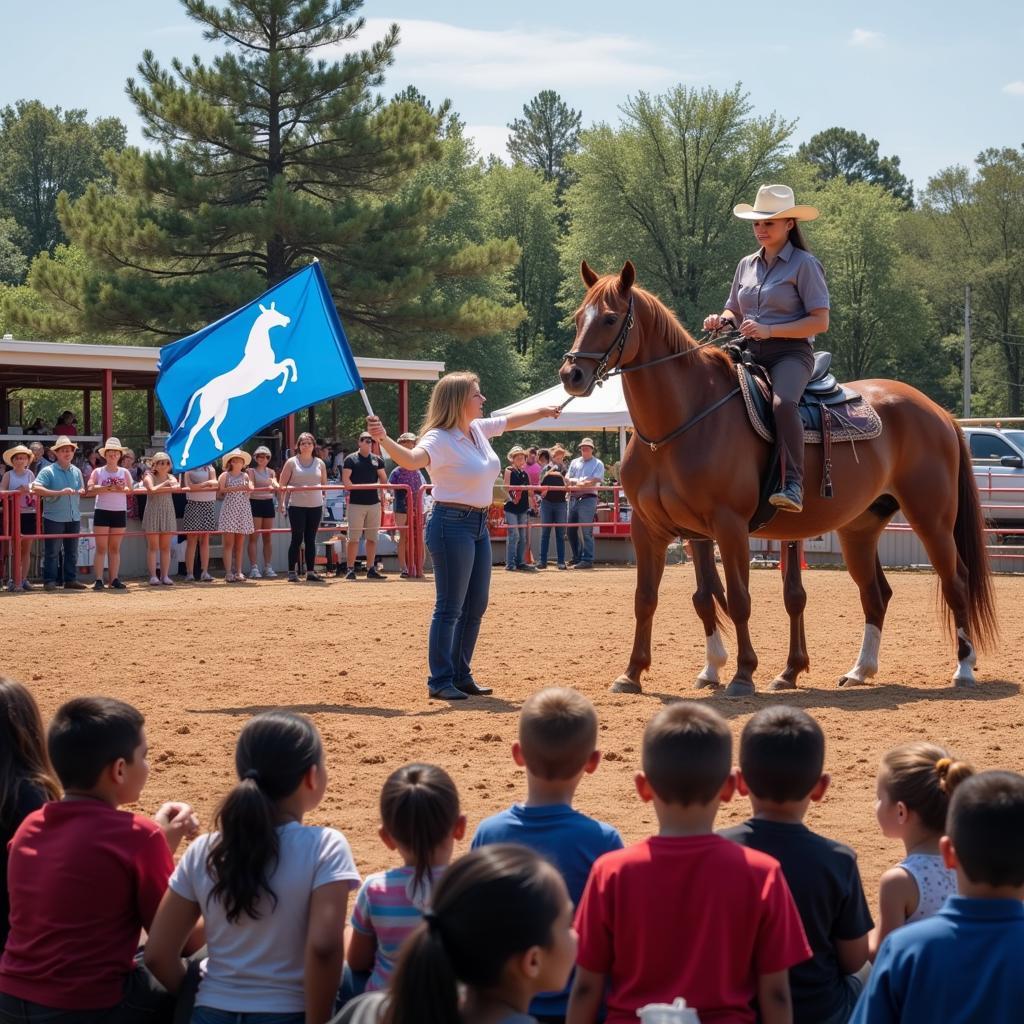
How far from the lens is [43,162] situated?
8319cm

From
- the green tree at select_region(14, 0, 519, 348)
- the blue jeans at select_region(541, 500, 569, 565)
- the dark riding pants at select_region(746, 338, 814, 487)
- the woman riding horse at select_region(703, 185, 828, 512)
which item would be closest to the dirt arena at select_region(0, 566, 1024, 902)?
the dark riding pants at select_region(746, 338, 814, 487)

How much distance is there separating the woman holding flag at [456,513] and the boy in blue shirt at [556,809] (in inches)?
217

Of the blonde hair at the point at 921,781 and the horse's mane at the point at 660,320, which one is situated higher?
the horse's mane at the point at 660,320

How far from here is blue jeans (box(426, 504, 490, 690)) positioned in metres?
9.30

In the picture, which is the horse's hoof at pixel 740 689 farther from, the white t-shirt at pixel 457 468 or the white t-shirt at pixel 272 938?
the white t-shirt at pixel 272 938

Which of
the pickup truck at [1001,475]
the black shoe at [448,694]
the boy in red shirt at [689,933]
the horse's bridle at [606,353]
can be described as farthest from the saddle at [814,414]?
the pickup truck at [1001,475]

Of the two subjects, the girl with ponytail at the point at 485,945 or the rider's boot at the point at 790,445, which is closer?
the girl with ponytail at the point at 485,945

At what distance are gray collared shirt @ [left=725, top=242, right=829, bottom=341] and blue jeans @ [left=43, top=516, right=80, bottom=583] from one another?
453 inches

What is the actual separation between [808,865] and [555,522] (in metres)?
19.5

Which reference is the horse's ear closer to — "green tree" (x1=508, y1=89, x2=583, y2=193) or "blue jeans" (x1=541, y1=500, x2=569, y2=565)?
"blue jeans" (x1=541, y1=500, x2=569, y2=565)

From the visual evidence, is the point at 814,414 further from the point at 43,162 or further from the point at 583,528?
the point at 43,162

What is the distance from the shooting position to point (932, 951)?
260 centimetres

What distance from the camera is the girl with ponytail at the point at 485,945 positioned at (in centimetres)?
219

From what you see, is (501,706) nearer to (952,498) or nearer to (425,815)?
(952,498)
